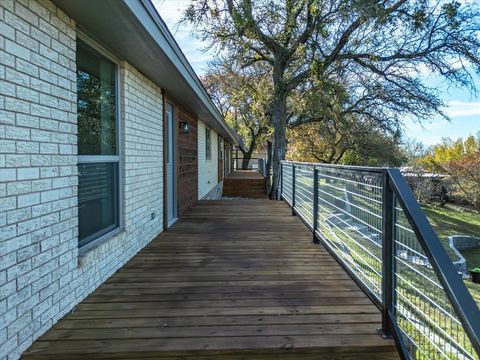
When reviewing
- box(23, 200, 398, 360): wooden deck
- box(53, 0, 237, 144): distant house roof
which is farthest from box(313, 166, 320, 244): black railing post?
box(53, 0, 237, 144): distant house roof

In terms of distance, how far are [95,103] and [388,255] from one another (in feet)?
8.80

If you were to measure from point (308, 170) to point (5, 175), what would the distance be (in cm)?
406

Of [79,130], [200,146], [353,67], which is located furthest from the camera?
[353,67]

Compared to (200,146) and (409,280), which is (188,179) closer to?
(200,146)

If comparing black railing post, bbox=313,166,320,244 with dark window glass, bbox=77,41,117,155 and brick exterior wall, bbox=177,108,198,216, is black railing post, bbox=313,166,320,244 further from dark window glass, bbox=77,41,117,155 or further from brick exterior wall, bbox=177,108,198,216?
brick exterior wall, bbox=177,108,198,216

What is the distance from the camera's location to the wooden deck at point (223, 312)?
205cm

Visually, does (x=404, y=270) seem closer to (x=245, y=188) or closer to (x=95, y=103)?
(x=95, y=103)

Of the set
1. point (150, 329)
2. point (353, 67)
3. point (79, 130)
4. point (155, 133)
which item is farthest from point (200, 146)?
point (150, 329)

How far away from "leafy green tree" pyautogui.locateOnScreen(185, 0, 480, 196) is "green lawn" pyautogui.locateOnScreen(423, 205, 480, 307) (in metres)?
4.64

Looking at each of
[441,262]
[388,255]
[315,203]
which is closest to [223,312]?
[388,255]

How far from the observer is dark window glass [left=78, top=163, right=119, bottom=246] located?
2830mm

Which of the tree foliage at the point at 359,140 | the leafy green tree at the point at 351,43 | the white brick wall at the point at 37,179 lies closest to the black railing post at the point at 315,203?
the white brick wall at the point at 37,179

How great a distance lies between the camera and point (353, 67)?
11.3m

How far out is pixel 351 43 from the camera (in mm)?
10156
